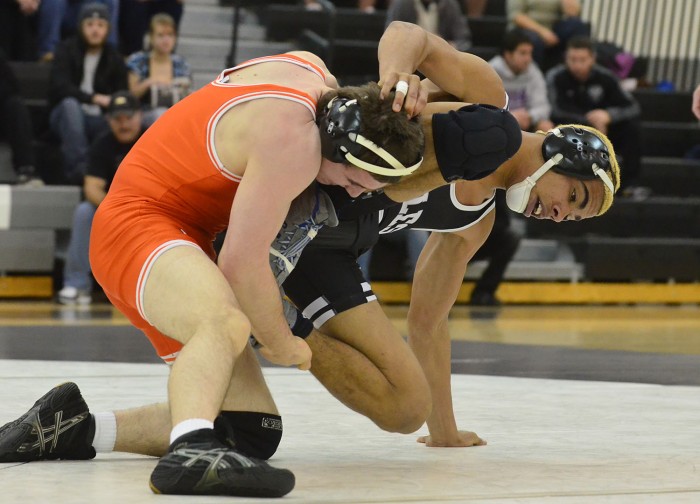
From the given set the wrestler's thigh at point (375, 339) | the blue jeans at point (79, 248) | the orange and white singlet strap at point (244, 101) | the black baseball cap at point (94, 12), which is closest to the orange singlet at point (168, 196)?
the orange and white singlet strap at point (244, 101)

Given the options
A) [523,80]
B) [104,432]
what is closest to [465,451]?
[104,432]

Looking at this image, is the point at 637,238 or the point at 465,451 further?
the point at 637,238

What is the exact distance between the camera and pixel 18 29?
889 cm

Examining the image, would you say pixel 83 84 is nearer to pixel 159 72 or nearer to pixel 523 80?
pixel 159 72

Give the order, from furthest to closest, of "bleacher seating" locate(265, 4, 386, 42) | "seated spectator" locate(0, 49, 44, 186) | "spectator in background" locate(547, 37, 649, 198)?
"bleacher seating" locate(265, 4, 386, 42)
"spectator in background" locate(547, 37, 649, 198)
"seated spectator" locate(0, 49, 44, 186)

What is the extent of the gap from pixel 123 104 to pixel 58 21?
5.04 ft

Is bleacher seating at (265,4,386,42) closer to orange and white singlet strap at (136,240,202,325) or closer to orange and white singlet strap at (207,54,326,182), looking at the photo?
orange and white singlet strap at (207,54,326,182)

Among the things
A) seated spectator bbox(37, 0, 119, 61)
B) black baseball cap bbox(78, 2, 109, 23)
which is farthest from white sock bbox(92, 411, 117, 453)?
seated spectator bbox(37, 0, 119, 61)

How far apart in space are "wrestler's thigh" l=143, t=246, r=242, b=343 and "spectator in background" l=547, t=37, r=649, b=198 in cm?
715

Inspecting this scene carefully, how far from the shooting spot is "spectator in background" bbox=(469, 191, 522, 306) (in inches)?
342

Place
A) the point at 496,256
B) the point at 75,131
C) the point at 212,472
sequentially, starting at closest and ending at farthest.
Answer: the point at 212,472 < the point at 75,131 < the point at 496,256

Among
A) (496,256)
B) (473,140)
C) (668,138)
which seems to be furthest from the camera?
(668,138)

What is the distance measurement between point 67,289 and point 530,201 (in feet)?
17.0

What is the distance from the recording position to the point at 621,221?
9.78 meters
